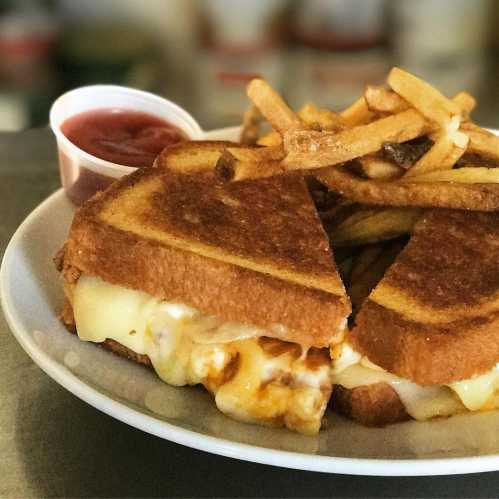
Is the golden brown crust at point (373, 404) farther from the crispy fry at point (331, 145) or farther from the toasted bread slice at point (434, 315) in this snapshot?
the crispy fry at point (331, 145)

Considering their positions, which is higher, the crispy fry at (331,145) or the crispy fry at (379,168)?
the crispy fry at (331,145)

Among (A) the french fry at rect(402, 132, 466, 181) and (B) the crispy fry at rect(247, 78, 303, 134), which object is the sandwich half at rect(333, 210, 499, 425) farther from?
(B) the crispy fry at rect(247, 78, 303, 134)

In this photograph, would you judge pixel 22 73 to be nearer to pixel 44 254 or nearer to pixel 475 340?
pixel 44 254

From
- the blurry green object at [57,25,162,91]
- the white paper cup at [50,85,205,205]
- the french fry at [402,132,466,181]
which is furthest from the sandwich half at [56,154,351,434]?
the blurry green object at [57,25,162,91]

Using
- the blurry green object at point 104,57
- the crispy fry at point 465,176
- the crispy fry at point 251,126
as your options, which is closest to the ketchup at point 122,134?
the crispy fry at point 251,126

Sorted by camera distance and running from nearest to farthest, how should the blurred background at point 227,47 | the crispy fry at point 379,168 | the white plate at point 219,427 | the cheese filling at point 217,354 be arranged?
the white plate at point 219,427 → the cheese filling at point 217,354 → the crispy fry at point 379,168 → the blurred background at point 227,47

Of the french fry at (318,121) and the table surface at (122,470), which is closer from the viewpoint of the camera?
the table surface at (122,470)
